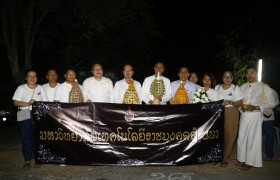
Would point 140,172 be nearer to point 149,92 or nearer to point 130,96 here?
point 130,96

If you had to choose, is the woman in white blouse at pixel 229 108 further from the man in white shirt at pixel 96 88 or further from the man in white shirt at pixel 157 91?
the man in white shirt at pixel 96 88

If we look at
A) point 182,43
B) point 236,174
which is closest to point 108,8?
point 236,174

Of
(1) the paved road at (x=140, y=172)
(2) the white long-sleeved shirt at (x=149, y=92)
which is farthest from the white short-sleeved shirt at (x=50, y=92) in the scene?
(2) the white long-sleeved shirt at (x=149, y=92)

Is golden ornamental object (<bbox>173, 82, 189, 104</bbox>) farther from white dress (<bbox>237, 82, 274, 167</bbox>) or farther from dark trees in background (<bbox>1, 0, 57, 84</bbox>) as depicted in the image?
dark trees in background (<bbox>1, 0, 57, 84</bbox>)

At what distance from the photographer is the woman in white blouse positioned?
630 cm

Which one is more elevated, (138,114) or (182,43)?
(182,43)

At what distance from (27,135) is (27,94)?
2.59 ft

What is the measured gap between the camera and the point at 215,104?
621 centimetres

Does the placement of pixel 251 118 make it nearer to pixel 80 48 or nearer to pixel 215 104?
pixel 215 104

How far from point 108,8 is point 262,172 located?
8713 mm

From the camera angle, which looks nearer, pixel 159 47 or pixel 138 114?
pixel 138 114

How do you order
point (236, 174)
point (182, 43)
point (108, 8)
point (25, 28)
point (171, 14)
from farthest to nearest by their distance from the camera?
point (182, 43), point (171, 14), point (25, 28), point (108, 8), point (236, 174)

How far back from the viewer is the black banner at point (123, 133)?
6.04 m

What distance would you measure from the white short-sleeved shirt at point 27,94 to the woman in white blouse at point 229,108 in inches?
142
